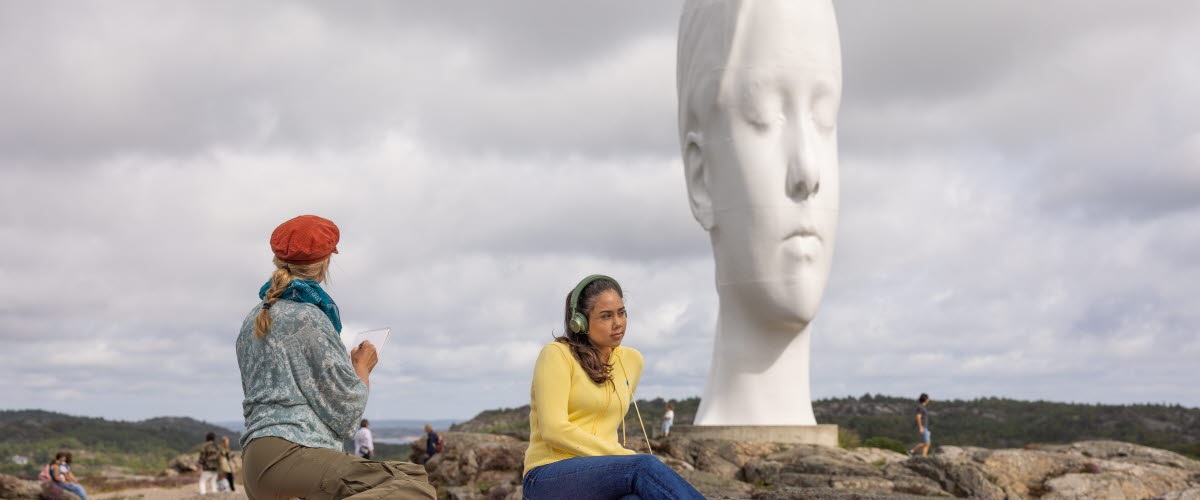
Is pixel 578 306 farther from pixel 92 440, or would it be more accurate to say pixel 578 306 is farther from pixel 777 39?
pixel 92 440

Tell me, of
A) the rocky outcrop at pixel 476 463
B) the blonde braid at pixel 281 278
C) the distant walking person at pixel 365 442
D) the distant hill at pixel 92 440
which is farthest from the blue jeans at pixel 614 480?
the distant hill at pixel 92 440

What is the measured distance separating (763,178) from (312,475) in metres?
10.8

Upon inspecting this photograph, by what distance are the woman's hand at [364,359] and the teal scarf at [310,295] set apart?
0.18 metres

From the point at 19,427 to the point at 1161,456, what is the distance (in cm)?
4538

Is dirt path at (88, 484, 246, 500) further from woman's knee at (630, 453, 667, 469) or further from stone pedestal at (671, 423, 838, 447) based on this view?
woman's knee at (630, 453, 667, 469)

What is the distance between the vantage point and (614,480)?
3.12 metres

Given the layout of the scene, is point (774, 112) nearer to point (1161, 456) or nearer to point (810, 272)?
point (810, 272)

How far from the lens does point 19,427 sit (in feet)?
141

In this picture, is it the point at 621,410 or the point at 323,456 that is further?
the point at 621,410

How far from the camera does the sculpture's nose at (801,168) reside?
1304 centimetres

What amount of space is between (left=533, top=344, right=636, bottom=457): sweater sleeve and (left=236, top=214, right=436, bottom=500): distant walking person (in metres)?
0.47

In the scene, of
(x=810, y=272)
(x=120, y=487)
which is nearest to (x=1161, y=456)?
(x=810, y=272)

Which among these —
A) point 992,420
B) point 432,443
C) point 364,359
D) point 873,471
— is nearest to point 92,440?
point 432,443

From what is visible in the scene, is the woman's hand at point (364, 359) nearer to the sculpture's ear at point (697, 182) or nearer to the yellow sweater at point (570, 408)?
the yellow sweater at point (570, 408)
